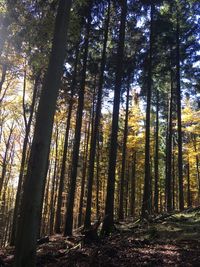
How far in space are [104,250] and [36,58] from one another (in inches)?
234

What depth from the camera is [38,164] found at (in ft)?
20.5

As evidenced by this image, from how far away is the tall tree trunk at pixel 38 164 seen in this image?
595cm

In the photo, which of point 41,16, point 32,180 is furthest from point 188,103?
point 32,180

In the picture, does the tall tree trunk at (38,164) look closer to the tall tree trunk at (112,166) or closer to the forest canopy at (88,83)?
the forest canopy at (88,83)

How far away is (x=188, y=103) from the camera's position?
3450 cm

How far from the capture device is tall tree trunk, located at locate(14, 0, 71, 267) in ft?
19.5

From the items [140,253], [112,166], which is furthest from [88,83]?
[140,253]

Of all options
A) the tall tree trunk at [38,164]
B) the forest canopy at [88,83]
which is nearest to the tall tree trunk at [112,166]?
the forest canopy at [88,83]

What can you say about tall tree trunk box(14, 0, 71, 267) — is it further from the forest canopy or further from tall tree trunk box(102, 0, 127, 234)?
tall tree trunk box(102, 0, 127, 234)

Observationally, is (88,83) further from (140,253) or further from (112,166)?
(140,253)

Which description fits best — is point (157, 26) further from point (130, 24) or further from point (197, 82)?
point (197, 82)

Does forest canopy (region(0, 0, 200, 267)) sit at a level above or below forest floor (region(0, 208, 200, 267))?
above

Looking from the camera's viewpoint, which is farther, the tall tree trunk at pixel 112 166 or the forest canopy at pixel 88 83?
the tall tree trunk at pixel 112 166

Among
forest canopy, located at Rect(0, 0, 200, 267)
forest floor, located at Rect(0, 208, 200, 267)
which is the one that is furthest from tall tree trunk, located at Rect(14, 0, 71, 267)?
forest floor, located at Rect(0, 208, 200, 267)
